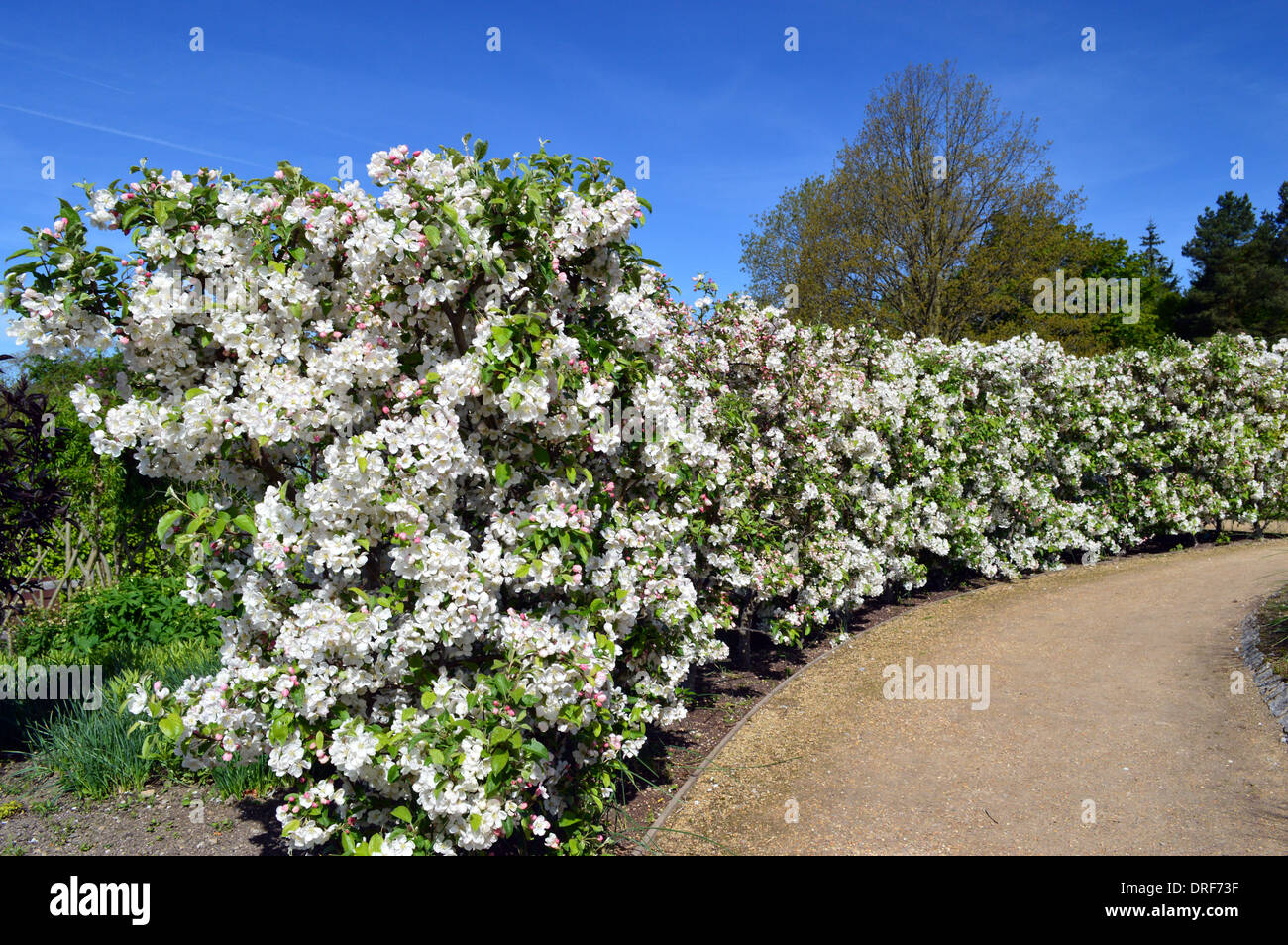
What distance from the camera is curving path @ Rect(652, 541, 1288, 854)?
176 inches

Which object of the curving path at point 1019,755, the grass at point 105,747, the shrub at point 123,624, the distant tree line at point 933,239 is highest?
the distant tree line at point 933,239

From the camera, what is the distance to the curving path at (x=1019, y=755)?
4469 millimetres

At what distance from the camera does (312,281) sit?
12.2 ft

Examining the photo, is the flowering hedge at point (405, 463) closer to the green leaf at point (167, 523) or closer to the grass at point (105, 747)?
the green leaf at point (167, 523)

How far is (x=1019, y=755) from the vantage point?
555 centimetres

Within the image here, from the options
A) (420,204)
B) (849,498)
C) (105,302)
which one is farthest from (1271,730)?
(105,302)

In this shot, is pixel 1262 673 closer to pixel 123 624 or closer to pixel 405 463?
pixel 405 463

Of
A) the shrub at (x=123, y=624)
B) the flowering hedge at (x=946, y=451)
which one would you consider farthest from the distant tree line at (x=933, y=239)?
the shrub at (x=123, y=624)

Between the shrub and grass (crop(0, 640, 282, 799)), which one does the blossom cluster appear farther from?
the shrub

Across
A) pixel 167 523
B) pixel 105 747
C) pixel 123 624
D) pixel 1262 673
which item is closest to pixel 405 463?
pixel 167 523

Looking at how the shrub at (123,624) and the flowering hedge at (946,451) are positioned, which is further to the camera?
the flowering hedge at (946,451)

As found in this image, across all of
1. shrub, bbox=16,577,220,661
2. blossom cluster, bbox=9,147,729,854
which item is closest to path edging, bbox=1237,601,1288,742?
blossom cluster, bbox=9,147,729,854

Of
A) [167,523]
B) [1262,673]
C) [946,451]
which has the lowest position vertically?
[1262,673]

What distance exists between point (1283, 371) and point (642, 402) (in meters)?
15.3
